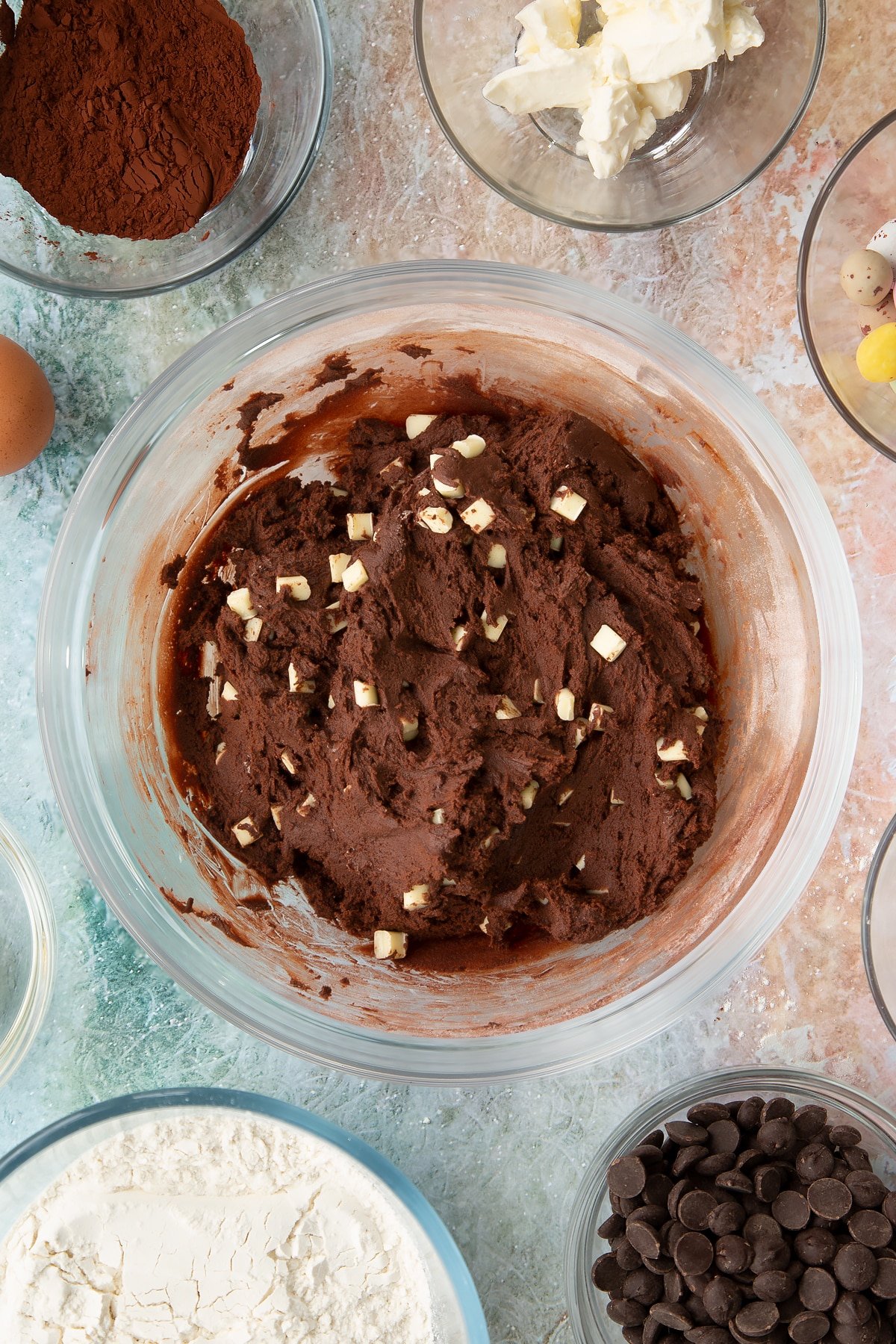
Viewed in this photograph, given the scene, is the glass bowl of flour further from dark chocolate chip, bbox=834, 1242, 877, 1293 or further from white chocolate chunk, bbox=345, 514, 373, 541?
white chocolate chunk, bbox=345, 514, 373, 541

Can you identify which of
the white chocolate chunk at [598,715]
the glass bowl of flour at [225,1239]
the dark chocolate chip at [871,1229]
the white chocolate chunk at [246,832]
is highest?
the white chocolate chunk at [246,832]

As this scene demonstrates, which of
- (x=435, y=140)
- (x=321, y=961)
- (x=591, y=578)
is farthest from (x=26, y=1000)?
(x=435, y=140)

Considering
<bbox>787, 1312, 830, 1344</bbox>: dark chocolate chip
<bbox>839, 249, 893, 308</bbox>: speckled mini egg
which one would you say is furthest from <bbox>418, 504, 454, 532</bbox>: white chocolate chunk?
<bbox>787, 1312, 830, 1344</bbox>: dark chocolate chip

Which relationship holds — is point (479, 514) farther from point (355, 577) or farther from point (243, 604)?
point (243, 604)

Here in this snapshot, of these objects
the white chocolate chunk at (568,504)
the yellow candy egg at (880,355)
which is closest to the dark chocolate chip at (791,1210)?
the white chocolate chunk at (568,504)

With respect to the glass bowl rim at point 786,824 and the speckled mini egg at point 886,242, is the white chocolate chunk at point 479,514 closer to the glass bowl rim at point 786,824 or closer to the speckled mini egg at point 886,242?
the glass bowl rim at point 786,824

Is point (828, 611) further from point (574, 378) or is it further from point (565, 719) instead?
point (574, 378)
